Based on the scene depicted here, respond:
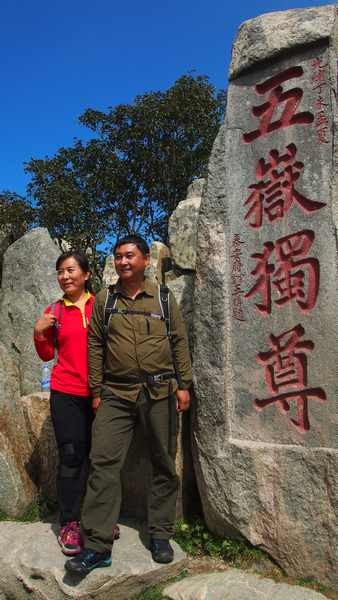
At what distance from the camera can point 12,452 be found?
199 inches

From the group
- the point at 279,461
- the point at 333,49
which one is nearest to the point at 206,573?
the point at 279,461

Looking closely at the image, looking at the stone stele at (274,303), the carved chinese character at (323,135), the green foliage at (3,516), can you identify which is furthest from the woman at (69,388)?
the carved chinese character at (323,135)

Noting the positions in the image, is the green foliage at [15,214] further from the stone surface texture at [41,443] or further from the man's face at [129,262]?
the man's face at [129,262]

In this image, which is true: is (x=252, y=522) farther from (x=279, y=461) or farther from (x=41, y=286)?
(x=41, y=286)

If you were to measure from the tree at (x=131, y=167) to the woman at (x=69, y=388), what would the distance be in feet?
39.3

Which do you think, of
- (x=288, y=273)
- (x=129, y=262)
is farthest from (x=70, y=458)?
(x=288, y=273)

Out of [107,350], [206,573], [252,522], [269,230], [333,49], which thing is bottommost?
[206,573]

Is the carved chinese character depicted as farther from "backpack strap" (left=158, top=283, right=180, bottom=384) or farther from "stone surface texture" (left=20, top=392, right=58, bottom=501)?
"stone surface texture" (left=20, top=392, right=58, bottom=501)

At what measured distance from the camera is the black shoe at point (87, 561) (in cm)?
362

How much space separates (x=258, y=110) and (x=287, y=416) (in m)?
2.39

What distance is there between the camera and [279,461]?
3932mm

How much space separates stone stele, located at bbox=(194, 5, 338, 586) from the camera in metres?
3.83

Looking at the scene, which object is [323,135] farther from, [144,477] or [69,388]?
[144,477]

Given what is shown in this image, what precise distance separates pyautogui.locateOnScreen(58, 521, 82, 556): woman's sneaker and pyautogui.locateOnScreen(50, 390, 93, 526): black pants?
0.15ft
